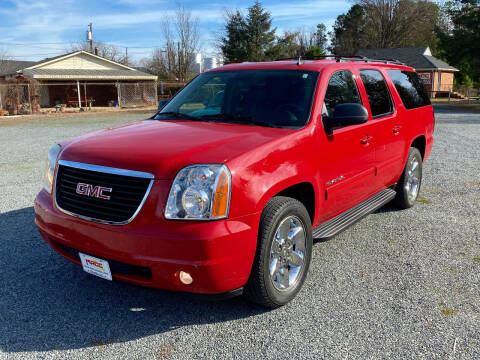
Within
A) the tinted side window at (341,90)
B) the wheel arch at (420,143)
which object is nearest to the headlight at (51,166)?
the tinted side window at (341,90)

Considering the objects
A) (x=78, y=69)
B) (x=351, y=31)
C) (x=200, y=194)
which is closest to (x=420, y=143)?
(x=200, y=194)

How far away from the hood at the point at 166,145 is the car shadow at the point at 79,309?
94 centimetres

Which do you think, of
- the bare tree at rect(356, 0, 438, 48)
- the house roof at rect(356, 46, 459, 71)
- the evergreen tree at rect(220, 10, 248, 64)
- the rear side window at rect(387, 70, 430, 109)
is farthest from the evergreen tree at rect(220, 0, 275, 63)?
the rear side window at rect(387, 70, 430, 109)

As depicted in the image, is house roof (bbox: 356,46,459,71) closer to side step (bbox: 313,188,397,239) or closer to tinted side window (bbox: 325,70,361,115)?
side step (bbox: 313,188,397,239)

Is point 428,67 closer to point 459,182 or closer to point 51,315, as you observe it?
point 459,182

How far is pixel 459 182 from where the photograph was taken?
7.38m

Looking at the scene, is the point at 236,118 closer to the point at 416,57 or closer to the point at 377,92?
the point at 377,92

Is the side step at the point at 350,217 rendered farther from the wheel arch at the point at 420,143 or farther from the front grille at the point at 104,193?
the front grille at the point at 104,193

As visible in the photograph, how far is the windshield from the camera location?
3.78 metres

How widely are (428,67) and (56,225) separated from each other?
48.9 metres

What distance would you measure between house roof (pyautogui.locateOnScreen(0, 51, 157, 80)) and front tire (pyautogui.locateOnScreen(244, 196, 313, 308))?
3627cm

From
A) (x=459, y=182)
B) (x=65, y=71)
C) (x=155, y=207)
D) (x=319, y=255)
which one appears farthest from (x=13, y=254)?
(x=65, y=71)

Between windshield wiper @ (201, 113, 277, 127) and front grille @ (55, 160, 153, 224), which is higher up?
windshield wiper @ (201, 113, 277, 127)

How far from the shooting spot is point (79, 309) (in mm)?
3332
